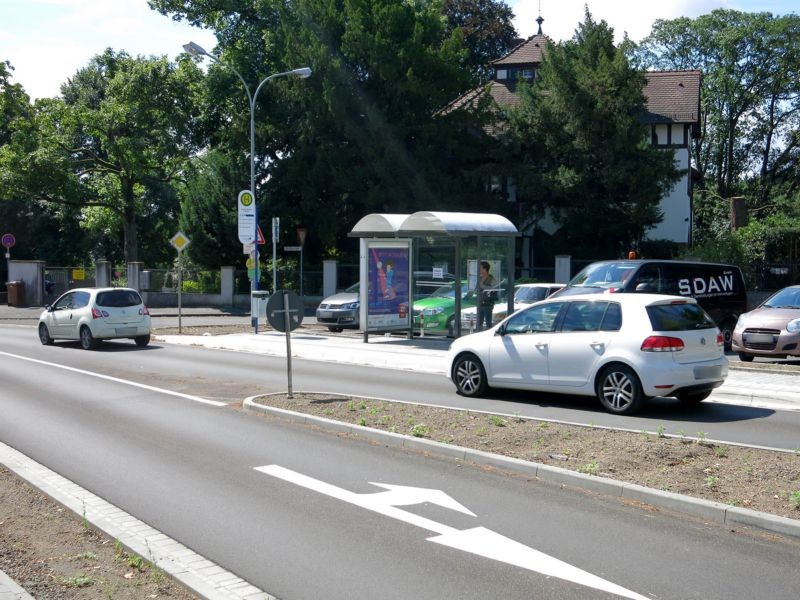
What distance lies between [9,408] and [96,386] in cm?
241

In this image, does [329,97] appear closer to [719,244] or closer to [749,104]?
[719,244]

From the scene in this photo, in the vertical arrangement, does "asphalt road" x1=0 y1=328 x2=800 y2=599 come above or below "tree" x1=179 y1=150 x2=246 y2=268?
below

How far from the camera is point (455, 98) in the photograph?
126 ft

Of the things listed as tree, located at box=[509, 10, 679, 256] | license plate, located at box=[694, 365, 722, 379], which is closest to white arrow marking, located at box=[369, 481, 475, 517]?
license plate, located at box=[694, 365, 722, 379]

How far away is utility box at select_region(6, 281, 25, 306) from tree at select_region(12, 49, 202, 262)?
4.42 meters

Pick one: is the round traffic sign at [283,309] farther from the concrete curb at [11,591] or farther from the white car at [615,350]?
the concrete curb at [11,591]

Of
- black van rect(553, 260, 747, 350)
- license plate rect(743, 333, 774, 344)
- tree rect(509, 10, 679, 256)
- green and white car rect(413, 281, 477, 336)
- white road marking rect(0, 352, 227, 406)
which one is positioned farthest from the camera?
tree rect(509, 10, 679, 256)

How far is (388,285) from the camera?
2259cm

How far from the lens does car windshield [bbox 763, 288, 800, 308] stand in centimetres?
1798

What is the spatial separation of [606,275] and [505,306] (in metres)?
3.55

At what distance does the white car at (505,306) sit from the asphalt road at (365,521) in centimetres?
1089

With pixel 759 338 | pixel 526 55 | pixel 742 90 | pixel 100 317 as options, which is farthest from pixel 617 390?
pixel 742 90

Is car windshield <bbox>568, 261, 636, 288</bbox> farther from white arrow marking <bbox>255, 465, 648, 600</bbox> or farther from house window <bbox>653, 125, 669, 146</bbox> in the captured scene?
house window <bbox>653, 125, 669, 146</bbox>

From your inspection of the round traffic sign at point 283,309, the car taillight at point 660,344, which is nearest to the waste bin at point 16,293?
the round traffic sign at point 283,309
